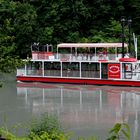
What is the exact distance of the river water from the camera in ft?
59.4

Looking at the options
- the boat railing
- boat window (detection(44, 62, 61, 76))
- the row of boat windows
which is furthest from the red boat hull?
the boat railing

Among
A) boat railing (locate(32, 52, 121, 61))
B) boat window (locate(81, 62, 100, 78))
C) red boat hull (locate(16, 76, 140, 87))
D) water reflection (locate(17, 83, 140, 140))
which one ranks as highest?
boat railing (locate(32, 52, 121, 61))

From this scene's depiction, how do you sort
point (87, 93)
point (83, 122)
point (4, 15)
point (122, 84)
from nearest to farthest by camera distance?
point (83, 122)
point (87, 93)
point (122, 84)
point (4, 15)

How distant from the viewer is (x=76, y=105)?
2434cm

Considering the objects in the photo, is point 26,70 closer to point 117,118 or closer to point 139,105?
point 139,105

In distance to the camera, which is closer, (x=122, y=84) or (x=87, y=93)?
(x=87, y=93)

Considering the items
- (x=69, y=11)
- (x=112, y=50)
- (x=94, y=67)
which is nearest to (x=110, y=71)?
(x=94, y=67)

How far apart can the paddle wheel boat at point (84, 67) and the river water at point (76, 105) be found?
1244 millimetres

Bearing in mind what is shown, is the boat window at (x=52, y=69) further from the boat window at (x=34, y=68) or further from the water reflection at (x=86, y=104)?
the water reflection at (x=86, y=104)

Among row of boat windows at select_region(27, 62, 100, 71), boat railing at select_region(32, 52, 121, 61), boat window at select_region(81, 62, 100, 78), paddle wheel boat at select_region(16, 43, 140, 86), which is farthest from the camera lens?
row of boat windows at select_region(27, 62, 100, 71)

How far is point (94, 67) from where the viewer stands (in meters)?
36.2

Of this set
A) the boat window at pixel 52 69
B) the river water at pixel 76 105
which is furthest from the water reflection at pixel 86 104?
the boat window at pixel 52 69

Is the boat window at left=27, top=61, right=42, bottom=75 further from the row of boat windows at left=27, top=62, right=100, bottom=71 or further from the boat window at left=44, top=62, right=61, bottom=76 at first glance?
the boat window at left=44, top=62, right=61, bottom=76

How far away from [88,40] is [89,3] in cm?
624
